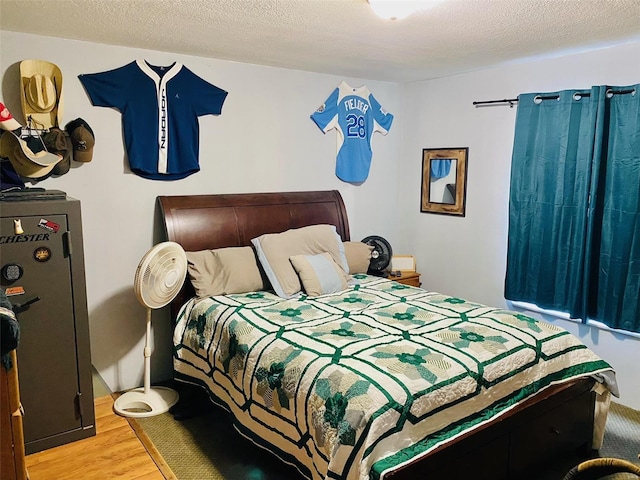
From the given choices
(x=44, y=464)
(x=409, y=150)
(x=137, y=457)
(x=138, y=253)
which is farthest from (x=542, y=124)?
(x=44, y=464)

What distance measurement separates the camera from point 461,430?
2.05m

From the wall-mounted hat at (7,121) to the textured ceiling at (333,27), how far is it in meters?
0.47

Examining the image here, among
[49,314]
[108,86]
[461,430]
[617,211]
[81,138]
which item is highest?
[108,86]

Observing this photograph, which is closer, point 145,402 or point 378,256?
point 145,402

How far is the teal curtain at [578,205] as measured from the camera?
3035mm

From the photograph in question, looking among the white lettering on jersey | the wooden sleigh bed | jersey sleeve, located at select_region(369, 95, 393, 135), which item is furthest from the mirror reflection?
the wooden sleigh bed


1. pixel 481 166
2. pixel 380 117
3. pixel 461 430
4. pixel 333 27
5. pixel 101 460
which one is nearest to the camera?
pixel 461 430

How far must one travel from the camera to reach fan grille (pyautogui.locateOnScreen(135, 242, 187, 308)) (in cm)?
283

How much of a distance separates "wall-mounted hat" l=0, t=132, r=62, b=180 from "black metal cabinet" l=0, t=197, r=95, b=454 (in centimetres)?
64

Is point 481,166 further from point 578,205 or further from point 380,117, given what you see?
point 380,117

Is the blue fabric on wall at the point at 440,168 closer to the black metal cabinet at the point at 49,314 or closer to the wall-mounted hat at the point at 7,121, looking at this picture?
the black metal cabinet at the point at 49,314

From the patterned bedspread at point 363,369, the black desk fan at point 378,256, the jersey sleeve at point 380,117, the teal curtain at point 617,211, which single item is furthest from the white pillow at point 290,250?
the teal curtain at point 617,211

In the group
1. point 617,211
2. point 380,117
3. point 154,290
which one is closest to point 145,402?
point 154,290

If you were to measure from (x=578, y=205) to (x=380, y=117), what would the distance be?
191 cm
